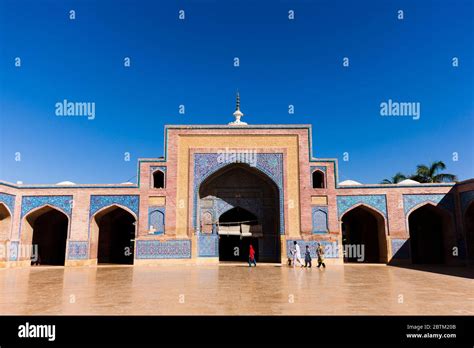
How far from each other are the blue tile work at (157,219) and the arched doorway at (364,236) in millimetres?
9863

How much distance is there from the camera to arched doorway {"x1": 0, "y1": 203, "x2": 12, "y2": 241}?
53.9 ft

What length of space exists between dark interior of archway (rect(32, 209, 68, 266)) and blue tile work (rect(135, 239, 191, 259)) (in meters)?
5.54

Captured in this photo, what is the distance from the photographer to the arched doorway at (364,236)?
1755 centimetres

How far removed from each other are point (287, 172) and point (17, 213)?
13.3m

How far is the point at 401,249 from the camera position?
658 inches

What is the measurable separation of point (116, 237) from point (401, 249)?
15764 millimetres

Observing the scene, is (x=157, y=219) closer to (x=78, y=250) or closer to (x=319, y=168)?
(x=78, y=250)

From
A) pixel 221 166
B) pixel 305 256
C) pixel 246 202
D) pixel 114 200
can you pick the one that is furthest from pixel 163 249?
pixel 305 256

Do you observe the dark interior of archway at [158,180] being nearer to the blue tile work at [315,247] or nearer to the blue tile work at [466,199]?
the blue tile work at [315,247]

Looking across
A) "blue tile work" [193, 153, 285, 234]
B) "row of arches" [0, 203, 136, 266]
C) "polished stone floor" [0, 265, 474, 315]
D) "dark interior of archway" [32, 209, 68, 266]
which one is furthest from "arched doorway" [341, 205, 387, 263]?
"dark interior of archway" [32, 209, 68, 266]

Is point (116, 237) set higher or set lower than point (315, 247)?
higher
